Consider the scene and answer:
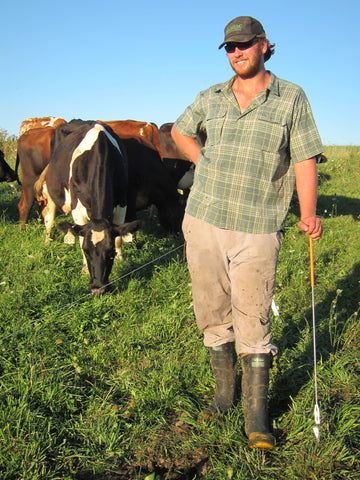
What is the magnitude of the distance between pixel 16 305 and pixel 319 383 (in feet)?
9.66

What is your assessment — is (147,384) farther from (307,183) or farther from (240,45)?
(240,45)

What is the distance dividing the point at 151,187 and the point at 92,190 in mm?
2806

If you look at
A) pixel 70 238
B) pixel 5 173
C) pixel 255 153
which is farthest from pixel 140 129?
pixel 255 153

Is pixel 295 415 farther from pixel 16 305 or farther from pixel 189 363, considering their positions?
pixel 16 305

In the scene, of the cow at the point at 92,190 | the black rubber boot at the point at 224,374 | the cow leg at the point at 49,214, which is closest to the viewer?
the black rubber boot at the point at 224,374

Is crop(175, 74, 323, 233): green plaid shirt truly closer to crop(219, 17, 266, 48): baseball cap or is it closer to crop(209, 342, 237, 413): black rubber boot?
crop(219, 17, 266, 48): baseball cap

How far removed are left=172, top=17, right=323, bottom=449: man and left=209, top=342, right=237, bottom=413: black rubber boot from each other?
19cm

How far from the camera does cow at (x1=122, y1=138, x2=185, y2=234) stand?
28.7 ft

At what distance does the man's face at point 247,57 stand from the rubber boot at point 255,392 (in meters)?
1.75

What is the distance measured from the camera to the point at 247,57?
2.86 meters

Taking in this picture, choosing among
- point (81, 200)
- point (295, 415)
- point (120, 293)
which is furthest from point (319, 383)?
point (81, 200)

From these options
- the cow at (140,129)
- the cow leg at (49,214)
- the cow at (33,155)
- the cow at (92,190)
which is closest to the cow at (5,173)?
the cow at (33,155)

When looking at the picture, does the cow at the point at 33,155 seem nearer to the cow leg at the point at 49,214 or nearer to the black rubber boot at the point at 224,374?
the cow leg at the point at 49,214

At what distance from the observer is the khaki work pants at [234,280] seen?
9.69 feet
